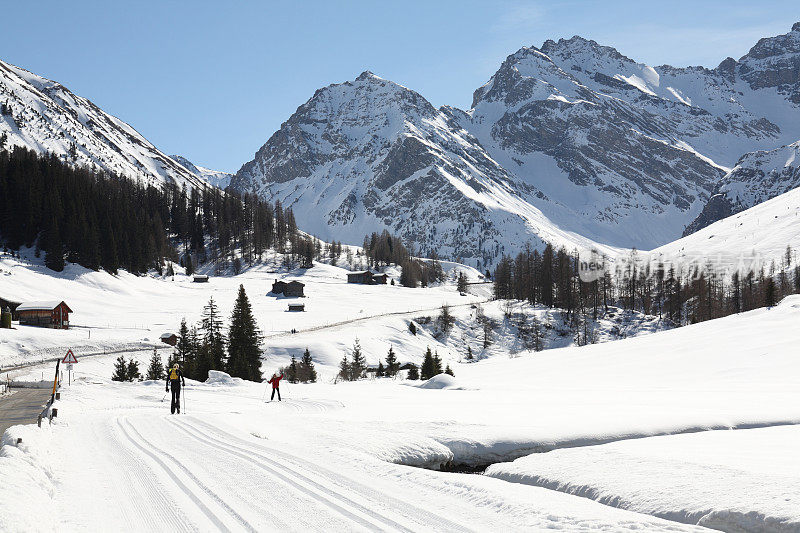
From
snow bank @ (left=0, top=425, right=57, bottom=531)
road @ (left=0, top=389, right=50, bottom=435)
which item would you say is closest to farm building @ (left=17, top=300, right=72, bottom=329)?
road @ (left=0, top=389, right=50, bottom=435)

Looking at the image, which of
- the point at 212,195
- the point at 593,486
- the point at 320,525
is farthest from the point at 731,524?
the point at 212,195

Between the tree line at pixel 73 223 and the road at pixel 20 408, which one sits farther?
the tree line at pixel 73 223

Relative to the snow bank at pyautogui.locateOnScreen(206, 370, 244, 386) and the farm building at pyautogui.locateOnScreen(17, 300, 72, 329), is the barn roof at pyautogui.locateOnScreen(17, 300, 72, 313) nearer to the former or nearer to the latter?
the farm building at pyautogui.locateOnScreen(17, 300, 72, 329)

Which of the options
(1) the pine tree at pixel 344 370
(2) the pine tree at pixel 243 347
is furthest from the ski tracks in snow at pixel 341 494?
(1) the pine tree at pixel 344 370

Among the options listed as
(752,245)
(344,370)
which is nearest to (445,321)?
(344,370)

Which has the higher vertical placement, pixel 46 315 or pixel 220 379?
pixel 46 315

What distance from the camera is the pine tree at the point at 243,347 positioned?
46.8m

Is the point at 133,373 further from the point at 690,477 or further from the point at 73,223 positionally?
the point at 73,223

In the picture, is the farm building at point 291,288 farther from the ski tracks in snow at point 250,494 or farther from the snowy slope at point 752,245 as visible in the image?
the snowy slope at point 752,245

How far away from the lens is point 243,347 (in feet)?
159

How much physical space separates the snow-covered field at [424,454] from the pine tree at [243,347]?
27.7 feet

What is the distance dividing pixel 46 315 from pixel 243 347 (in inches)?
1257

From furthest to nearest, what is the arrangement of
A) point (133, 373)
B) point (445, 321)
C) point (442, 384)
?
point (445, 321) < point (133, 373) < point (442, 384)

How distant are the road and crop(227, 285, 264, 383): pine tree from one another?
62.6 feet
